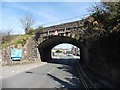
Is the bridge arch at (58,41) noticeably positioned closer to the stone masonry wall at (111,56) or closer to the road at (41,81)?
the stone masonry wall at (111,56)

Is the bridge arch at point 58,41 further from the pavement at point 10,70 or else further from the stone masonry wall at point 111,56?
the stone masonry wall at point 111,56

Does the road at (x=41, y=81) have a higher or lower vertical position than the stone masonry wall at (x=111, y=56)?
lower

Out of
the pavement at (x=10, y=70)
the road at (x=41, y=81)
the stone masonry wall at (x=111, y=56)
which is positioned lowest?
the road at (x=41, y=81)

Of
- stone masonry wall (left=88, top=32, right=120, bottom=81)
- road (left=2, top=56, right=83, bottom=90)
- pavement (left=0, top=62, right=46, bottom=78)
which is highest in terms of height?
stone masonry wall (left=88, top=32, right=120, bottom=81)

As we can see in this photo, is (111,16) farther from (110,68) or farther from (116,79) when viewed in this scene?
(116,79)

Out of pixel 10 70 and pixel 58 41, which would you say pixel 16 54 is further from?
pixel 58 41

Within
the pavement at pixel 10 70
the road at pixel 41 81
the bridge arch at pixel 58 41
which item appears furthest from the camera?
the bridge arch at pixel 58 41

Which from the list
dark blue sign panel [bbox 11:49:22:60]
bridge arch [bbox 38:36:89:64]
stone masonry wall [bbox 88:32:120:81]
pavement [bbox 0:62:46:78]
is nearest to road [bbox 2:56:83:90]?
pavement [bbox 0:62:46:78]

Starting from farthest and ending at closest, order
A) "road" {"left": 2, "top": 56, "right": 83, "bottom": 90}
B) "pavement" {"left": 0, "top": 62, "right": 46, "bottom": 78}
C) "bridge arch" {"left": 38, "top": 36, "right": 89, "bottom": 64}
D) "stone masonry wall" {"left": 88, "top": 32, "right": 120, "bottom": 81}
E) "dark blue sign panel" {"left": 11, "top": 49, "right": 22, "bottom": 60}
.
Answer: "bridge arch" {"left": 38, "top": 36, "right": 89, "bottom": 64}
"dark blue sign panel" {"left": 11, "top": 49, "right": 22, "bottom": 60}
"pavement" {"left": 0, "top": 62, "right": 46, "bottom": 78}
"stone masonry wall" {"left": 88, "top": 32, "right": 120, "bottom": 81}
"road" {"left": 2, "top": 56, "right": 83, "bottom": 90}

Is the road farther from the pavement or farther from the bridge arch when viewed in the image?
the bridge arch

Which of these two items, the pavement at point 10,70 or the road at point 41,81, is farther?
the pavement at point 10,70

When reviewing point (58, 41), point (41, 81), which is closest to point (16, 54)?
point (58, 41)

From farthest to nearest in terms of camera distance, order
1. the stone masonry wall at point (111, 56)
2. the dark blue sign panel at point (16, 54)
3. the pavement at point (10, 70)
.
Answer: the dark blue sign panel at point (16, 54)
the pavement at point (10, 70)
the stone masonry wall at point (111, 56)

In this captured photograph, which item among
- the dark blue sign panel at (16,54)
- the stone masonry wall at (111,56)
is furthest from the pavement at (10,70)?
the stone masonry wall at (111,56)
